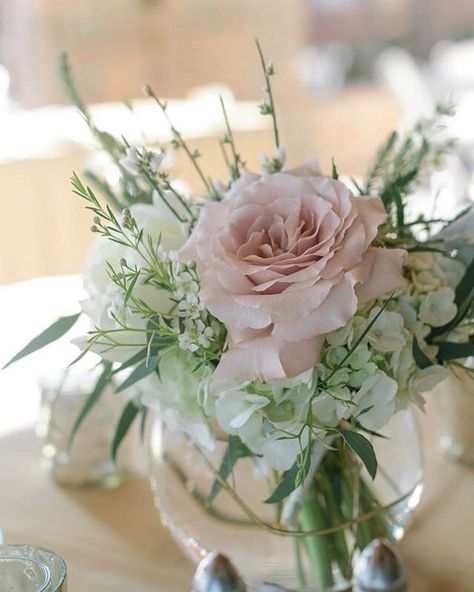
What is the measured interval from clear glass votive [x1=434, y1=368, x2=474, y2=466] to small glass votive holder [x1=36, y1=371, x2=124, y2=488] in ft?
1.01

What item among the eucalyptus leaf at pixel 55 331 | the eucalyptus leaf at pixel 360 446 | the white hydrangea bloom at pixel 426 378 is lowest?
the eucalyptus leaf at pixel 360 446

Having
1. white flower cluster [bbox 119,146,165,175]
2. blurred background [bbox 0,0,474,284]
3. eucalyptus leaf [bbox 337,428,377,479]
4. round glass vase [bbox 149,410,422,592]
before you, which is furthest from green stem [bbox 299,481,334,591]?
blurred background [bbox 0,0,474,284]

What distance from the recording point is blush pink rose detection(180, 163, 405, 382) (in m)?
0.56

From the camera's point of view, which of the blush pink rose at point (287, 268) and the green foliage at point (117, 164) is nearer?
the blush pink rose at point (287, 268)

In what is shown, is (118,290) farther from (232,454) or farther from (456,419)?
(456,419)

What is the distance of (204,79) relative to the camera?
5.04 m

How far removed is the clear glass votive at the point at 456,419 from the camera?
920mm

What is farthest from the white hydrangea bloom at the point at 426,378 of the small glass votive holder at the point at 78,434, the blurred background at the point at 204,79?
the blurred background at the point at 204,79

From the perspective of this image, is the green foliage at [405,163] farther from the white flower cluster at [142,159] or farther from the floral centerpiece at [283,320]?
the white flower cluster at [142,159]

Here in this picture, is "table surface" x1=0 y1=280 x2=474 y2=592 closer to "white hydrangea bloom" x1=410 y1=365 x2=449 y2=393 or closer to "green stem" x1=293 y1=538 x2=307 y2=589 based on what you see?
"green stem" x1=293 y1=538 x2=307 y2=589

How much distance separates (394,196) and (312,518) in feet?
0.78

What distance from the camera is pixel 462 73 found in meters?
4.81

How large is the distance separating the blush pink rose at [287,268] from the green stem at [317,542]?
17 cm

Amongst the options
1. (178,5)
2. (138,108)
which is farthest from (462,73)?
(138,108)
